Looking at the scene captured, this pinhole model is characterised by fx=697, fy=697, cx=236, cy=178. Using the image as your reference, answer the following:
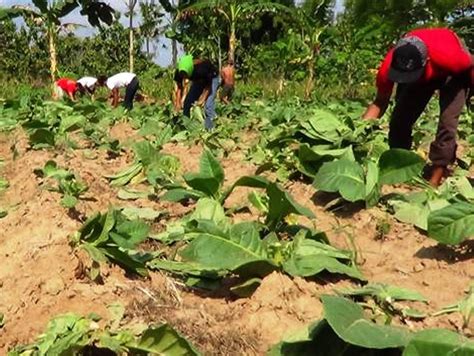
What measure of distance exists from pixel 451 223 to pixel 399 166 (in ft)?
2.40

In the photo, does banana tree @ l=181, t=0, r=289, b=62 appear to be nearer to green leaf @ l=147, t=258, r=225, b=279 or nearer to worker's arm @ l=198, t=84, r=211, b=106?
worker's arm @ l=198, t=84, r=211, b=106

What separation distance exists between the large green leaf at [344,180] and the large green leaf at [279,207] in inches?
17.5

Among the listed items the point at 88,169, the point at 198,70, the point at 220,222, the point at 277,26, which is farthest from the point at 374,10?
the point at 220,222

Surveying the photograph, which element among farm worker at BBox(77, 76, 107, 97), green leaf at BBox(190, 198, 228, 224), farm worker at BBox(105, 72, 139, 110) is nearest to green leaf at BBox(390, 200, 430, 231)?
green leaf at BBox(190, 198, 228, 224)

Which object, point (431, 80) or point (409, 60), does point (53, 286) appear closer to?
point (409, 60)

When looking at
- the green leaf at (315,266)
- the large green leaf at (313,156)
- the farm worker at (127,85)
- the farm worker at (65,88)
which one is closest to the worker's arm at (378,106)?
the large green leaf at (313,156)

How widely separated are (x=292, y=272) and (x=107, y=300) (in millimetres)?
640

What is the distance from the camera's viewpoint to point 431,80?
13.6 feet

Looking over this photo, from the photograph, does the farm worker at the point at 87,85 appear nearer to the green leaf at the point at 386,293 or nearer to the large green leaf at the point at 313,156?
the large green leaf at the point at 313,156

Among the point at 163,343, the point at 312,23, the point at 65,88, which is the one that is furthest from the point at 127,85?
the point at 163,343

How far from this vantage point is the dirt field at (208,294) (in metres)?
2.15

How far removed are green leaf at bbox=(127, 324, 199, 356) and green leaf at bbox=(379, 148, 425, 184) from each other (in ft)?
5.61

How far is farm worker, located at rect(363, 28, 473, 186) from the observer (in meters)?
3.93

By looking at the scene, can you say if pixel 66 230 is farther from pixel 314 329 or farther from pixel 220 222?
pixel 314 329
